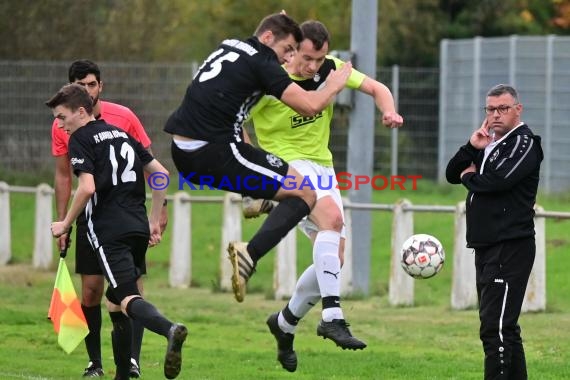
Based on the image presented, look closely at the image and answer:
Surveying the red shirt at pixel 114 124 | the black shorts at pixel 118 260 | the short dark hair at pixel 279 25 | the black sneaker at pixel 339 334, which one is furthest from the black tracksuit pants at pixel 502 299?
the red shirt at pixel 114 124

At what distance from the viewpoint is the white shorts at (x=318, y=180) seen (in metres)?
10.5

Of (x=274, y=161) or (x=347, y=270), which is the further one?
(x=347, y=270)

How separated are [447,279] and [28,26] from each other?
1303cm

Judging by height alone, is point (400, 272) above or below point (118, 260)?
below

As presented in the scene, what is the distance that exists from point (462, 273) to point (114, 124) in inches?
268

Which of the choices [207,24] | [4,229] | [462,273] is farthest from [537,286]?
[207,24]

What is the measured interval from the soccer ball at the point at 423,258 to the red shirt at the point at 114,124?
7.87 ft

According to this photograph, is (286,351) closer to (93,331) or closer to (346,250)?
(93,331)

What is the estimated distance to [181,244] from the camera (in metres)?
20.8

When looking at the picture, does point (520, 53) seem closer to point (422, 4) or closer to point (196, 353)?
point (422, 4)

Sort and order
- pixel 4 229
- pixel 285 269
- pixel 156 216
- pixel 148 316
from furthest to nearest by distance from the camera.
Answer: pixel 4 229 → pixel 285 269 → pixel 156 216 → pixel 148 316

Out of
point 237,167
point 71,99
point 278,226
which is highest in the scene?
point 71,99

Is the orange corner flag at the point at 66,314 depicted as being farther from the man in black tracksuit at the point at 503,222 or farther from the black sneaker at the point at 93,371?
the man in black tracksuit at the point at 503,222

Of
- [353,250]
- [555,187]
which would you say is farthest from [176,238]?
[555,187]
